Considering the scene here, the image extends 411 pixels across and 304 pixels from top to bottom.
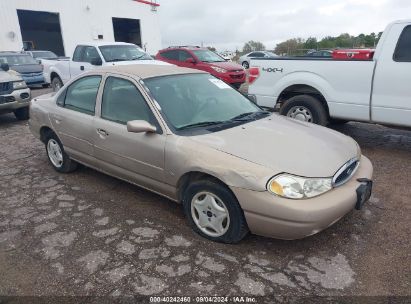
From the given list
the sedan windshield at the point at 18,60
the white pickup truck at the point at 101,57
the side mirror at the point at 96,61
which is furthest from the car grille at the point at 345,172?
the sedan windshield at the point at 18,60

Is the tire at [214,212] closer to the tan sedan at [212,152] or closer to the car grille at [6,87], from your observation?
the tan sedan at [212,152]

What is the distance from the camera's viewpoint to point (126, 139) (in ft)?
12.1

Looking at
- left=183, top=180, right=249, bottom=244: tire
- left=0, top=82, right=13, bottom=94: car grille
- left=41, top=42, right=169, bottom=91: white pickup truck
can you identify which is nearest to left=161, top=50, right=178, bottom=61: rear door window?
left=41, top=42, right=169, bottom=91: white pickup truck

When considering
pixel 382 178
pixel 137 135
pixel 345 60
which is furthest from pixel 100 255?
pixel 345 60

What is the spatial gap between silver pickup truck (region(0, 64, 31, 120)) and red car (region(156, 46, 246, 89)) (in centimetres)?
594

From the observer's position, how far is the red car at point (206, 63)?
1244 cm

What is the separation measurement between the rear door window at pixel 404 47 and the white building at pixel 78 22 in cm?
2258

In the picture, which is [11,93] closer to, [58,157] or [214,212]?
[58,157]

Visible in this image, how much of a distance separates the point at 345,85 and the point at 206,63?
7813 mm

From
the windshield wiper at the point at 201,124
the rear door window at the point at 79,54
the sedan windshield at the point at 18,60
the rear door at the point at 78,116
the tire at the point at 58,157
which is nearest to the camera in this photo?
the windshield wiper at the point at 201,124

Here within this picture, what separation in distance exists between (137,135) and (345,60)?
359 cm

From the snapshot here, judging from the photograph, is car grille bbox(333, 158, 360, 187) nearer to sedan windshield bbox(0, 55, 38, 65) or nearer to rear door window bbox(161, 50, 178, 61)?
rear door window bbox(161, 50, 178, 61)

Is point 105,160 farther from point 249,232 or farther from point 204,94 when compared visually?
point 249,232

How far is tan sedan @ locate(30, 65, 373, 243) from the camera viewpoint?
2.82 m
